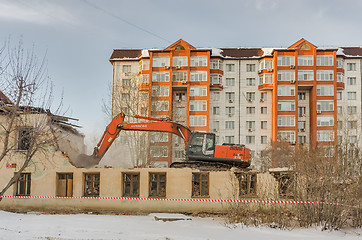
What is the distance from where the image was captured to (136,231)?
12531mm

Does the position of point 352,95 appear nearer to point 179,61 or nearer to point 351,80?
point 351,80

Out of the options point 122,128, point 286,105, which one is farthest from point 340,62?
point 122,128

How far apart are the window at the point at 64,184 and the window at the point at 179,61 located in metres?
31.4

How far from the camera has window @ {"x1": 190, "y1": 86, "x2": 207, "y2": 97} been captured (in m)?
47.9

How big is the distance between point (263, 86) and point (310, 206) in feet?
118

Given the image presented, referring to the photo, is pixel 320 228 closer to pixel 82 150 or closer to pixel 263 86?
pixel 82 150

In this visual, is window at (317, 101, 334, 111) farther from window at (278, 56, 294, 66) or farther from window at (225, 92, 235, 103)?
window at (225, 92, 235, 103)

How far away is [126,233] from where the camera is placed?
12242mm

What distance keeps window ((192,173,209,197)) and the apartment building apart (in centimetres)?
2748

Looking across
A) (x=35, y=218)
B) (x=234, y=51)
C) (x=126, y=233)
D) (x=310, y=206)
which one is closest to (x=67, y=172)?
(x=35, y=218)

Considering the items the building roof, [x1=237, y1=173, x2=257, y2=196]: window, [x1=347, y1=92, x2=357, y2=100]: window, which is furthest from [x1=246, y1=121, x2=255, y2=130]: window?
[x1=237, y1=173, x2=257, y2=196]: window

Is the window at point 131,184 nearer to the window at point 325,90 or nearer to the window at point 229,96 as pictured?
the window at point 229,96

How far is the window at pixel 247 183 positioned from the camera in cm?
1784

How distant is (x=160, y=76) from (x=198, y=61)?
552 cm
